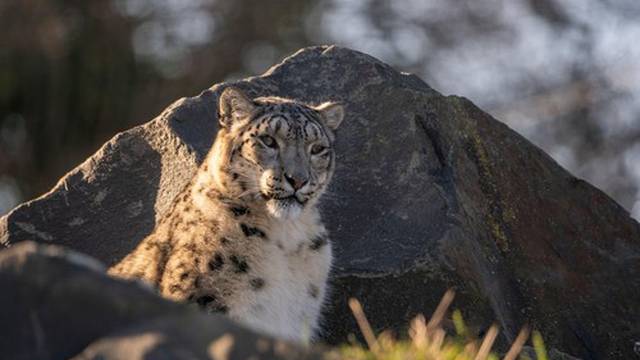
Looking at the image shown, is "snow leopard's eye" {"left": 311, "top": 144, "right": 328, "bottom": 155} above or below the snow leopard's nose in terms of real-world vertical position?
above

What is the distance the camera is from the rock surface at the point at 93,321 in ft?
21.8

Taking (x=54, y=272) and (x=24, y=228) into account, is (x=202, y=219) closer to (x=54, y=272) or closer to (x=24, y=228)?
(x=24, y=228)

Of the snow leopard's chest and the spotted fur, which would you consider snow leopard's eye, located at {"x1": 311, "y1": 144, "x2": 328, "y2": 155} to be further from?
the snow leopard's chest

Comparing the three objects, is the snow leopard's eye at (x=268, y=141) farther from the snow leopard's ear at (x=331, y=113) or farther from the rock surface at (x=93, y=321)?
the rock surface at (x=93, y=321)

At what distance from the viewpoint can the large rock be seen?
11.8 meters

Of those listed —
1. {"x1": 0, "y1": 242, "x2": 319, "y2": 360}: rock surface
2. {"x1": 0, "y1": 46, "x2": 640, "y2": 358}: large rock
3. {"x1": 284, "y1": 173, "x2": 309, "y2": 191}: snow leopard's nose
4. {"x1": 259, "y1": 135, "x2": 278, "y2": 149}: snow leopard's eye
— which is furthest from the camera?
{"x1": 0, "y1": 46, "x2": 640, "y2": 358}: large rock

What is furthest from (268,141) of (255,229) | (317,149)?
(255,229)

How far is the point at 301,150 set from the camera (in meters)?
11.0

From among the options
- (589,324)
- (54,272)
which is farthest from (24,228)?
(54,272)

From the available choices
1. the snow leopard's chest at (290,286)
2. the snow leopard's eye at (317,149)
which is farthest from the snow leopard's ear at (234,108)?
the snow leopard's chest at (290,286)

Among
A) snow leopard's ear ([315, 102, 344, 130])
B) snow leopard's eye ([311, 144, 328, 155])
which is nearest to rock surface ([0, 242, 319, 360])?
snow leopard's eye ([311, 144, 328, 155])

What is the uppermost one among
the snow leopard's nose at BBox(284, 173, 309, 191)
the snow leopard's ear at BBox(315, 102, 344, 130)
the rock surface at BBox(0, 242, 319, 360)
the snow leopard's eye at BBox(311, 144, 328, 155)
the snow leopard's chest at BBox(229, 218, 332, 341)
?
the snow leopard's ear at BBox(315, 102, 344, 130)

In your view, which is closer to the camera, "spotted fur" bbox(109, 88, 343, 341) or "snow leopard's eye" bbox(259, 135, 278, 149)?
"spotted fur" bbox(109, 88, 343, 341)

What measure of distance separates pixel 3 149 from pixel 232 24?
4.32m
